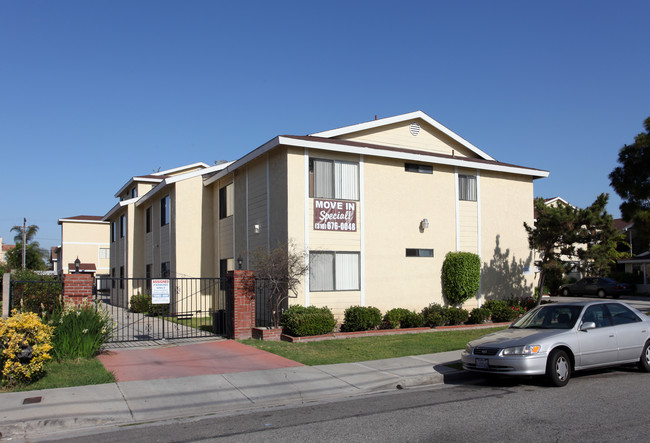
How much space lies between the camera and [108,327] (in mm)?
12648

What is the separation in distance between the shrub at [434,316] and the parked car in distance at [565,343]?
6.43m

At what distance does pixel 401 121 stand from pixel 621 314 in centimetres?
1135

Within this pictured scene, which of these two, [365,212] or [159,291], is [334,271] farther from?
[159,291]

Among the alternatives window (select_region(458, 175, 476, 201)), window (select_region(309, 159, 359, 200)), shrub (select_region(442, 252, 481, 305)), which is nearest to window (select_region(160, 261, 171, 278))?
window (select_region(309, 159, 359, 200))

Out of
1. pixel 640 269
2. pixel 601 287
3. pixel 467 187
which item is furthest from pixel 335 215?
pixel 640 269

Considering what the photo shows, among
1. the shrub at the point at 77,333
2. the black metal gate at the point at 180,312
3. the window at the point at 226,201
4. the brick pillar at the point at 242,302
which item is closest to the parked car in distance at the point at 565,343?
the brick pillar at the point at 242,302

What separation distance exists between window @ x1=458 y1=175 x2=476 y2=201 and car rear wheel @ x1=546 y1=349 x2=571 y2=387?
1087 centimetres

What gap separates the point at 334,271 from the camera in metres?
16.6

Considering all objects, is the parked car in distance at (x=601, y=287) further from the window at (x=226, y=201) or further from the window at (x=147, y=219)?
the window at (x=147, y=219)

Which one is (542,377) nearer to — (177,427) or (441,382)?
(441,382)

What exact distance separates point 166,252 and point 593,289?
2672 cm

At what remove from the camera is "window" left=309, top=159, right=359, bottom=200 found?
1658cm

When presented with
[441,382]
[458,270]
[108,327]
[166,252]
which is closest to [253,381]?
[441,382]

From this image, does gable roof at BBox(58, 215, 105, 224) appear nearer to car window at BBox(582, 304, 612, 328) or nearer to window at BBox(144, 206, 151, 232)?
window at BBox(144, 206, 151, 232)
